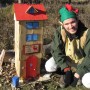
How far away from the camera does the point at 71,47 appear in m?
4.36

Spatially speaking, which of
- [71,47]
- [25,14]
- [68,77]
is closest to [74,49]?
[71,47]

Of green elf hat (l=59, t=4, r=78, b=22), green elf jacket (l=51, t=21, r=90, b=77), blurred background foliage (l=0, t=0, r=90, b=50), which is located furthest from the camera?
blurred background foliage (l=0, t=0, r=90, b=50)

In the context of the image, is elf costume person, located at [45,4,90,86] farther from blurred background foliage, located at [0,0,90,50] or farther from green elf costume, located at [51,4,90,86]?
blurred background foliage, located at [0,0,90,50]

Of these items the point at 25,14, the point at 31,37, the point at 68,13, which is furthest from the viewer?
the point at 31,37

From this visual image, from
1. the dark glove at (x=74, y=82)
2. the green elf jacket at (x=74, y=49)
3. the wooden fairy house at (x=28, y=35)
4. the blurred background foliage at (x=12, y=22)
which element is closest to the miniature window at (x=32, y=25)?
the wooden fairy house at (x=28, y=35)

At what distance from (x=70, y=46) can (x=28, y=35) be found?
604 millimetres

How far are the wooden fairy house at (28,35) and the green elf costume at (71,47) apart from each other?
0.25 meters

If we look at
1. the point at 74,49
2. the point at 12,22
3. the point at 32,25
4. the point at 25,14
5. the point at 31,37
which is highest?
the point at 25,14

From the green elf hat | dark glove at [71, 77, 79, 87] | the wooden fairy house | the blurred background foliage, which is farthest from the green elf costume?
the blurred background foliage

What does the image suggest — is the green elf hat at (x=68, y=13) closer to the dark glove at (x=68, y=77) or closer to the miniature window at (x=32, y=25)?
the miniature window at (x=32, y=25)

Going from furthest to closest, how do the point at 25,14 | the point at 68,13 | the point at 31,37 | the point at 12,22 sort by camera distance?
the point at 12,22, the point at 31,37, the point at 25,14, the point at 68,13

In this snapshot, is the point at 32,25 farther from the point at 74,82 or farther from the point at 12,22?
the point at 12,22

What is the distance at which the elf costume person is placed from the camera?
161 inches

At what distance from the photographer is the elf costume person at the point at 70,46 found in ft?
13.5
